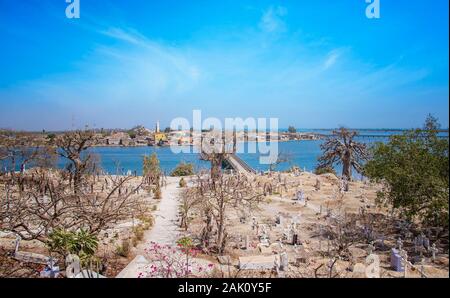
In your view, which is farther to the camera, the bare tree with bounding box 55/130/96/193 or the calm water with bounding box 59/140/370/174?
the calm water with bounding box 59/140/370/174

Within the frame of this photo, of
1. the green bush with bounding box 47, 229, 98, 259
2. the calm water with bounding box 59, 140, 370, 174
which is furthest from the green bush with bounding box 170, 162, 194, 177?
the green bush with bounding box 47, 229, 98, 259

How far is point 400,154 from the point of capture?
10.4m

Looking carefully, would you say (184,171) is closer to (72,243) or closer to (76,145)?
(76,145)

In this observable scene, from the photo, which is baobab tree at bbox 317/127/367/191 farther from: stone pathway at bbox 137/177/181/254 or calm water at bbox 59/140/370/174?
stone pathway at bbox 137/177/181/254

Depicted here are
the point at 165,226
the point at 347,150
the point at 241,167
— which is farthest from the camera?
the point at 241,167

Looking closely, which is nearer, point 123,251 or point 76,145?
point 123,251

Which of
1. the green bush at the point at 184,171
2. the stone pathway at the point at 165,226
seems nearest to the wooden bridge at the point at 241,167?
the green bush at the point at 184,171

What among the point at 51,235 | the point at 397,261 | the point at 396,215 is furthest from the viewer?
the point at 396,215

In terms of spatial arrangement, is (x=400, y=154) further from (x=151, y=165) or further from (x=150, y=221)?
(x=151, y=165)

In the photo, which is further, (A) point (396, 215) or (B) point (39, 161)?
(B) point (39, 161)

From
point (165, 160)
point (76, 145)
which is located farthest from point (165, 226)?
point (165, 160)
